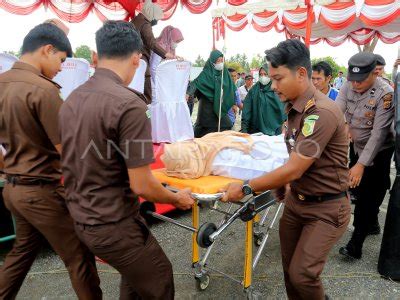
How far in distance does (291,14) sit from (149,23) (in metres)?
6.56

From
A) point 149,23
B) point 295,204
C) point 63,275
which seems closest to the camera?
point 295,204

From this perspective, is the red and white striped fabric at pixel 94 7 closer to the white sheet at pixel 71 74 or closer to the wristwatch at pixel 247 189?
the white sheet at pixel 71 74

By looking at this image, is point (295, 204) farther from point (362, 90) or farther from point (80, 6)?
point (80, 6)

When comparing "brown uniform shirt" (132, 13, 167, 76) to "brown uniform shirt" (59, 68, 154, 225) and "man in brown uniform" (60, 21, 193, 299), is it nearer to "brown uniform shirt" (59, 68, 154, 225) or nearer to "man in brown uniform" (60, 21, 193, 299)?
"man in brown uniform" (60, 21, 193, 299)

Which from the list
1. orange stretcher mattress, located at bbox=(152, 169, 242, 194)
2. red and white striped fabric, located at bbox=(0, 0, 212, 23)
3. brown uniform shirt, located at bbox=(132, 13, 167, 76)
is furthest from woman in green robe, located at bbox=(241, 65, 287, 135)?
red and white striped fabric, located at bbox=(0, 0, 212, 23)

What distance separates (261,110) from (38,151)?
3.46 m

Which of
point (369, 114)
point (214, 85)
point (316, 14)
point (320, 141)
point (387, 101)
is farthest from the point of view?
point (316, 14)

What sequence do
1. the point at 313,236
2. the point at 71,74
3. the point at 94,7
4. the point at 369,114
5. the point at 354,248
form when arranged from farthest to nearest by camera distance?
the point at 94,7
the point at 71,74
the point at 354,248
the point at 369,114
the point at 313,236

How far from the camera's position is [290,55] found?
1.85 m

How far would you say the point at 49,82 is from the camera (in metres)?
1.94

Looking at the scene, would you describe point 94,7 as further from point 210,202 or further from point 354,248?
point 354,248

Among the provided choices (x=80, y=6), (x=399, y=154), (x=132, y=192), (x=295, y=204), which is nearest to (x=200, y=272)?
(x=295, y=204)

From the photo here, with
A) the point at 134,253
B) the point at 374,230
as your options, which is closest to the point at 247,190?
the point at 134,253

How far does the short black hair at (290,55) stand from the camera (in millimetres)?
1858
